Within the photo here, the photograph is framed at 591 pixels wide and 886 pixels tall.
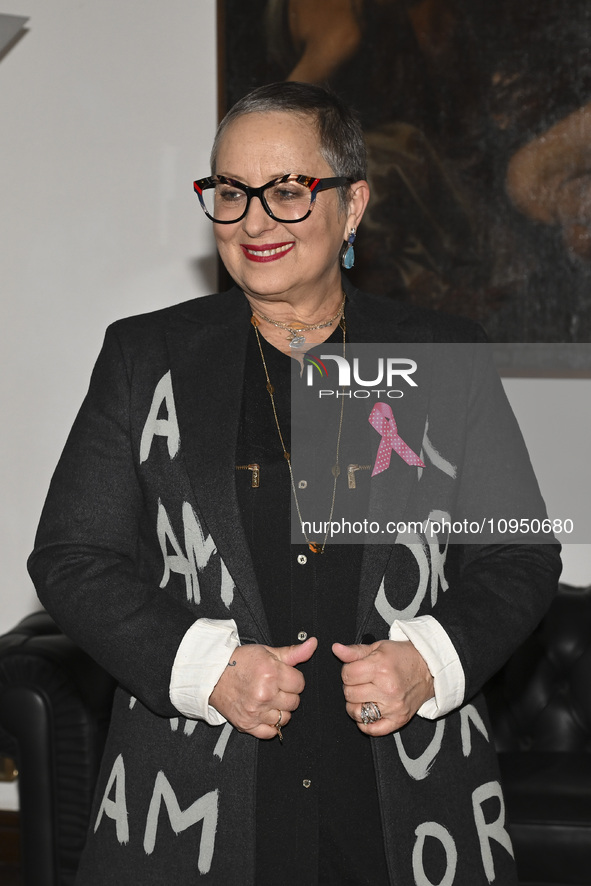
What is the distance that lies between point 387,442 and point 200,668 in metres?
0.46

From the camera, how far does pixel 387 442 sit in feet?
4.90

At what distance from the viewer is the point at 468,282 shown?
9.86 feet

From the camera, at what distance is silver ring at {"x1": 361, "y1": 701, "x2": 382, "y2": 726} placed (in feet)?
4.19

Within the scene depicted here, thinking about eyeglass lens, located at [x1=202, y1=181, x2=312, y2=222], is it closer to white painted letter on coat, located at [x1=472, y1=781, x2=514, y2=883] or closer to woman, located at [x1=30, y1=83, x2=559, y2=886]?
woman, located at [x1=30, y1=83, x2=559, y2=886]

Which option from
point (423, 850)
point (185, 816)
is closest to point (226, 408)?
point (185, 816)

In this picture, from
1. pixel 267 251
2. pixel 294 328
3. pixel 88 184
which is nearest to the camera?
pixel 267 251

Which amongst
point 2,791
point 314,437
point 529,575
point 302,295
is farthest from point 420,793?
point 2,791

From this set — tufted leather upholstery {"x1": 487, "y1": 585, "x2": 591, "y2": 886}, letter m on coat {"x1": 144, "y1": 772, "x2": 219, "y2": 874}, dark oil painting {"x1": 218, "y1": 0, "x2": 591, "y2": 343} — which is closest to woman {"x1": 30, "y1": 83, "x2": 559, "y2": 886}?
letter m on coat {"x1": 144, "y1": 772, "x2": 219, "y2": 874}

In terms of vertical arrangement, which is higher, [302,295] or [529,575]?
[302,295]

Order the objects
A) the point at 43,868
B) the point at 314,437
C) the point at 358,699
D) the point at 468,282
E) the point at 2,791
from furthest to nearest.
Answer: the point at 2,791 < the point at 468,282 < the point at 43,868 < the point at 314,437 < the point at 358,699

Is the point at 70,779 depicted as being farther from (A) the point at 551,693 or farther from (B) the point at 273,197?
(B) the point at 273,197

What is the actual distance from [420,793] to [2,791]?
239 cm

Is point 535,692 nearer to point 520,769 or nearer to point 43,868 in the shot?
point 520,769

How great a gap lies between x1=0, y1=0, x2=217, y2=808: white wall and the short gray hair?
5.33 ft
